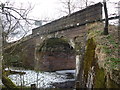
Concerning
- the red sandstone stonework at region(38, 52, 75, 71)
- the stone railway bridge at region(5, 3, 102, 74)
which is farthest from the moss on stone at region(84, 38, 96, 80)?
the red sandstone stonework at region(38, 52, 75, 71)

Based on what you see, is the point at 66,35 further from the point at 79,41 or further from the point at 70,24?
the point at 79,41

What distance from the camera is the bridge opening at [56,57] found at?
1680 cm

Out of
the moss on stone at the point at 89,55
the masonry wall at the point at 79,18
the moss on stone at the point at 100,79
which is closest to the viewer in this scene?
the moss on stone at the point at 100,79

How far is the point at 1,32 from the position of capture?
4.00 meters

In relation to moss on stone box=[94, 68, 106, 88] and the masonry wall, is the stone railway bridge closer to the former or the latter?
the masonry wall

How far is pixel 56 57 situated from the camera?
17406 millimetres

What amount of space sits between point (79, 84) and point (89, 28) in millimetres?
3077

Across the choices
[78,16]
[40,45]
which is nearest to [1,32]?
[78,16]

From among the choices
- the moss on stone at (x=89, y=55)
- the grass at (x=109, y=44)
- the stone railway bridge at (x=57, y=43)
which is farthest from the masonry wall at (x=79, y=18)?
the moss on stone at (x=89, y=55)

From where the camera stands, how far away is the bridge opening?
16800 mm

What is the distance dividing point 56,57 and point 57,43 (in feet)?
6.37

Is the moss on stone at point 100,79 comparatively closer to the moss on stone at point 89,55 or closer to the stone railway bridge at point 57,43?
the moss on stone at point 89,55

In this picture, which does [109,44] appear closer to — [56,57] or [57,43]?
[57,43]

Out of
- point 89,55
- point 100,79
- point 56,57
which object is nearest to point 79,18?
point 89,55
